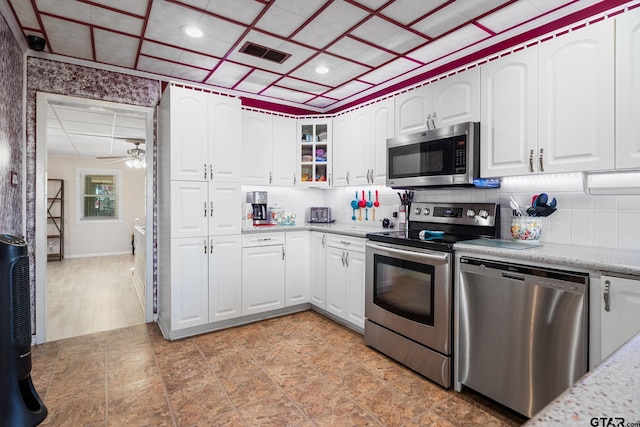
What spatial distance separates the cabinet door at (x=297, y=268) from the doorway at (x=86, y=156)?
1397mm

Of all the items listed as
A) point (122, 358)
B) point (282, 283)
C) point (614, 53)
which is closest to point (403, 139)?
point (614, 53)

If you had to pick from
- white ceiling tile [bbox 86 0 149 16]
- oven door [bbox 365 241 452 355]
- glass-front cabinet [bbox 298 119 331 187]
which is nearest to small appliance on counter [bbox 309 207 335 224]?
glass-front cabinet [bbox 298 119 331 187]

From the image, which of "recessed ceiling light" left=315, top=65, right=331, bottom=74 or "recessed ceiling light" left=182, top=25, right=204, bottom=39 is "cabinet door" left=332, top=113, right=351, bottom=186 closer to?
"recessed ceiling light" left=315, top=65, right=331, bottom=74

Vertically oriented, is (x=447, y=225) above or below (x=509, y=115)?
below

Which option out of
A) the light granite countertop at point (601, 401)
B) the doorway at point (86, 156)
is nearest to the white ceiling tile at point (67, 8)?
the doorway at point (86, 156)

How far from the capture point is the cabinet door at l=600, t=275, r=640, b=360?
1.52 metres

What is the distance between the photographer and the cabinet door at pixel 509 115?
87.0 inches

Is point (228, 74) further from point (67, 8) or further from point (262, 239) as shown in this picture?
point (262, 239)

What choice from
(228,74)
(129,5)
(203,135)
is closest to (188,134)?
(203,135)

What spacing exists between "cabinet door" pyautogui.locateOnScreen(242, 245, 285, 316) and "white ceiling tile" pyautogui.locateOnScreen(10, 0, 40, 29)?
2355 millimetres

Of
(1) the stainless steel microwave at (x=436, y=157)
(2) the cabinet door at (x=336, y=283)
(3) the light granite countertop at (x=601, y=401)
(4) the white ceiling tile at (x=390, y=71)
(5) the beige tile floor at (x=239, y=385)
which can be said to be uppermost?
(4) the white ceiling tile at (x=390, y=71)

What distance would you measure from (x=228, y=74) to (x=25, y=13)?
1539 mm

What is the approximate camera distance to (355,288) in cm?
318

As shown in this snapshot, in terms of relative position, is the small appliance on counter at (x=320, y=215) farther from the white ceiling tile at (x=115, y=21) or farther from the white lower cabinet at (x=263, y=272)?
the white ceiling tile at (x=115, y=21)
